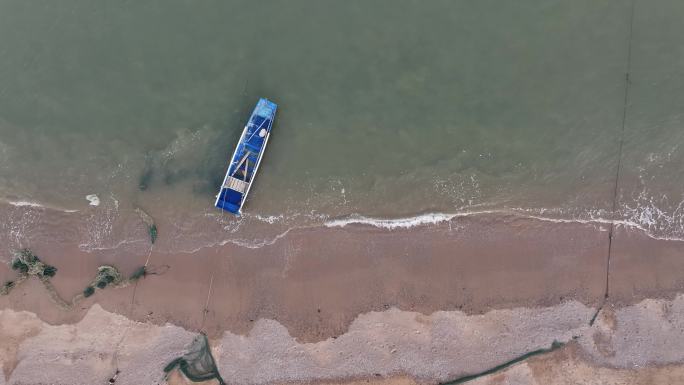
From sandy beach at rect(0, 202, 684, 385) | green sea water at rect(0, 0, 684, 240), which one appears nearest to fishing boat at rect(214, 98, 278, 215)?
green sea water at rect(0, 0, 684, 240)

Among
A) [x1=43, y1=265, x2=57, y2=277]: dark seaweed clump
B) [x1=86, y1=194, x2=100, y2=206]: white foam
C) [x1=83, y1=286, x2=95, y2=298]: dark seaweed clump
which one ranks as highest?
[x1=86, y1=194, x2=100, y2=206]: white foam

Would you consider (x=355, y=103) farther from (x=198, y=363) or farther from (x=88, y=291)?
(x=88, y=291)

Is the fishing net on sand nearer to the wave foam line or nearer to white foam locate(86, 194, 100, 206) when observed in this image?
the wave foam line

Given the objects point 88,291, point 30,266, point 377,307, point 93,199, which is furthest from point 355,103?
point 30,266

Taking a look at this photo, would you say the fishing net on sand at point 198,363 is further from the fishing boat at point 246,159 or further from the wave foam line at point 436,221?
the wave foam line at point 436,221

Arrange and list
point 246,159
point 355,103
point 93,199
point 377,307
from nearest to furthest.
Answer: point 377,307 → point 246,159 → point 355,103 → point 93,199
